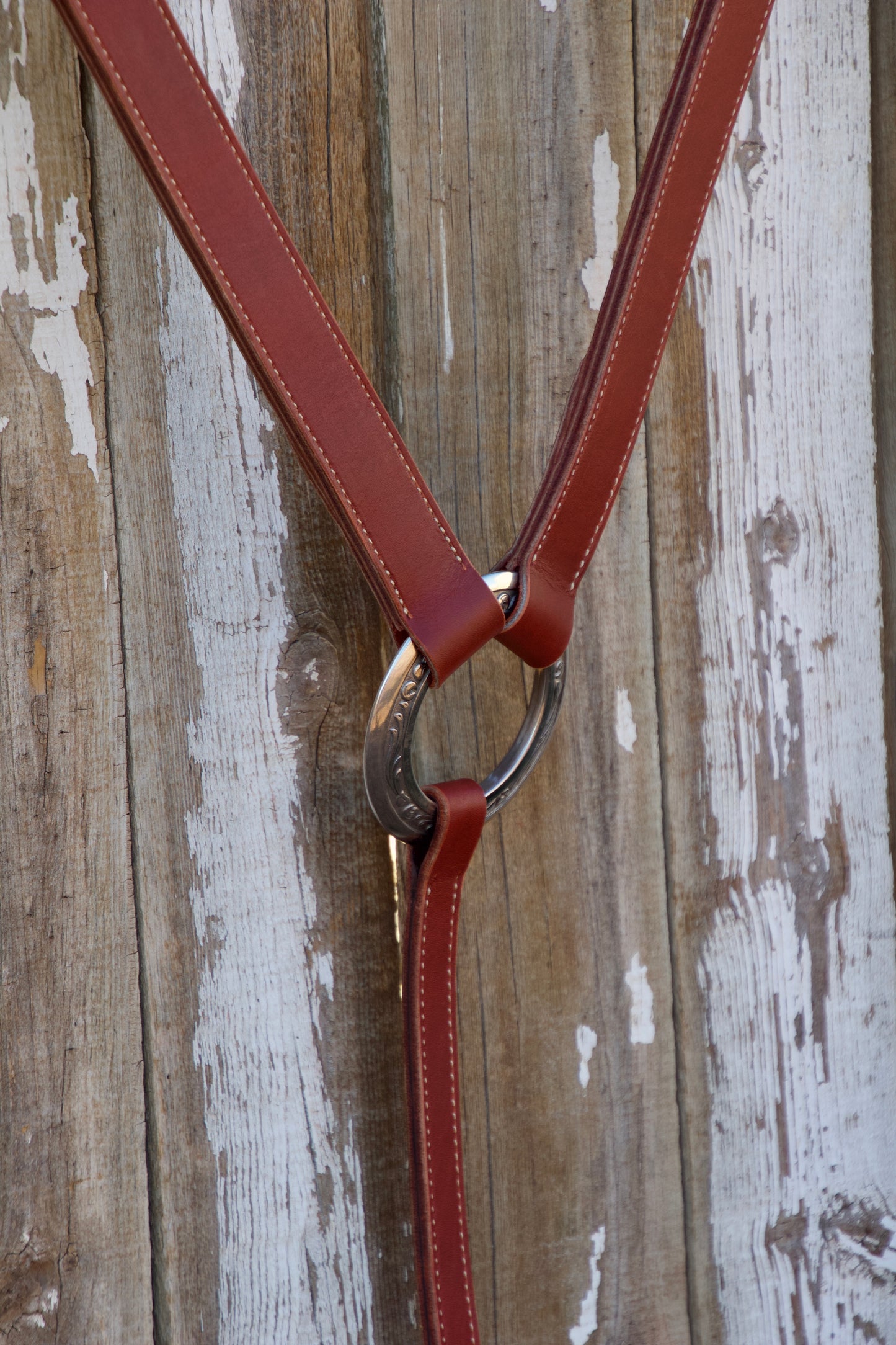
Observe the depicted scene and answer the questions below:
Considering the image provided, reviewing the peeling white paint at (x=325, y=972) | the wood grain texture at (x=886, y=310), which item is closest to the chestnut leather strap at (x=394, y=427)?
the peeling white paint at (x=325, y=972)

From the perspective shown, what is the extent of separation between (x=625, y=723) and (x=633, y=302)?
0.31m

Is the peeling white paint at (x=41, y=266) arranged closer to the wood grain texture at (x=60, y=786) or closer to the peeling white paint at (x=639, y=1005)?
the wood grain texture at (x=60, y=786)

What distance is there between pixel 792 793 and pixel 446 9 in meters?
0.65

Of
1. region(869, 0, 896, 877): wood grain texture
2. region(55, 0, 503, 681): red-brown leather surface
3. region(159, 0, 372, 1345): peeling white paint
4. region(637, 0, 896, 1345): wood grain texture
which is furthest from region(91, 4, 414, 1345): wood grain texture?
region(869, 0, 896, 877): wood grain texture

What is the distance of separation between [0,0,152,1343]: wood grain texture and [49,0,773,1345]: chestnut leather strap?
110 millimetres

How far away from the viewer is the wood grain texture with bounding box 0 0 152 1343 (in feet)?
1.85

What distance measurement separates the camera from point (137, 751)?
60 centimetres

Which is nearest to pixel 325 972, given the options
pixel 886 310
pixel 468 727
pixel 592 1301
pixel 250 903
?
pixel 250 903

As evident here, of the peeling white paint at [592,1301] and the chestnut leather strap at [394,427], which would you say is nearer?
the chestnut leather strap at [394,427]

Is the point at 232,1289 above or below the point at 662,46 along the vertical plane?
below

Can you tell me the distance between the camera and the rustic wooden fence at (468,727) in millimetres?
584

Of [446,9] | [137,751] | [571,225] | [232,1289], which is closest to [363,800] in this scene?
[137,751]

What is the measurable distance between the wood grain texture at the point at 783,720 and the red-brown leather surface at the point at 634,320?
0.40ft

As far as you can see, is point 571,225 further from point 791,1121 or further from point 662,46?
point 791,1121
